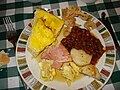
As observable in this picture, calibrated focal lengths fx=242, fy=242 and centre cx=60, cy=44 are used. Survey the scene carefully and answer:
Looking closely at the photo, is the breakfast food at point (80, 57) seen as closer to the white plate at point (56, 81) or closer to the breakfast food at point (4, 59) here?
the white plate at point (56, 81)

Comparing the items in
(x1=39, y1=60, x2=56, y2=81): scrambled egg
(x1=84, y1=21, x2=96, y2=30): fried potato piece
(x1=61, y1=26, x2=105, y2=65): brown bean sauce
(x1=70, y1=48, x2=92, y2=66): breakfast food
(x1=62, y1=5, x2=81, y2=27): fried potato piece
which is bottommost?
(x1=39, y1=60, x2=56, y2=81): scrambled egg

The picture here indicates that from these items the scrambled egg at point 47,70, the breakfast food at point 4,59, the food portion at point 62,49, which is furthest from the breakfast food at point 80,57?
the breakfast food at point 4,59

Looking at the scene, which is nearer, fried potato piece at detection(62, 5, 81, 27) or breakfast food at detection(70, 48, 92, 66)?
breakfast food at detection(70, 48, 92, 66)

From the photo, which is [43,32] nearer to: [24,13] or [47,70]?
[47,70]

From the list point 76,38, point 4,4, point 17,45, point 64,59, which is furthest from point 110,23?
point 4,4

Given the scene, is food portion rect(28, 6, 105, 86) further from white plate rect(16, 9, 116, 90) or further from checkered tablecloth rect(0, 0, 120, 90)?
checkered tablecloth rect(0, 0, 120, 90)

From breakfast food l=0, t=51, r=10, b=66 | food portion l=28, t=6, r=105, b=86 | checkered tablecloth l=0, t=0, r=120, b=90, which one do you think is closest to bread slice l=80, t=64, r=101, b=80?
food portion l=28, t=6, r=105, b=86

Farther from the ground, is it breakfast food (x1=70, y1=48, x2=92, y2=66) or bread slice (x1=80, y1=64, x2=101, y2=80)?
breakfast food (x1=70, y1=48, x2=92, y2=66)
